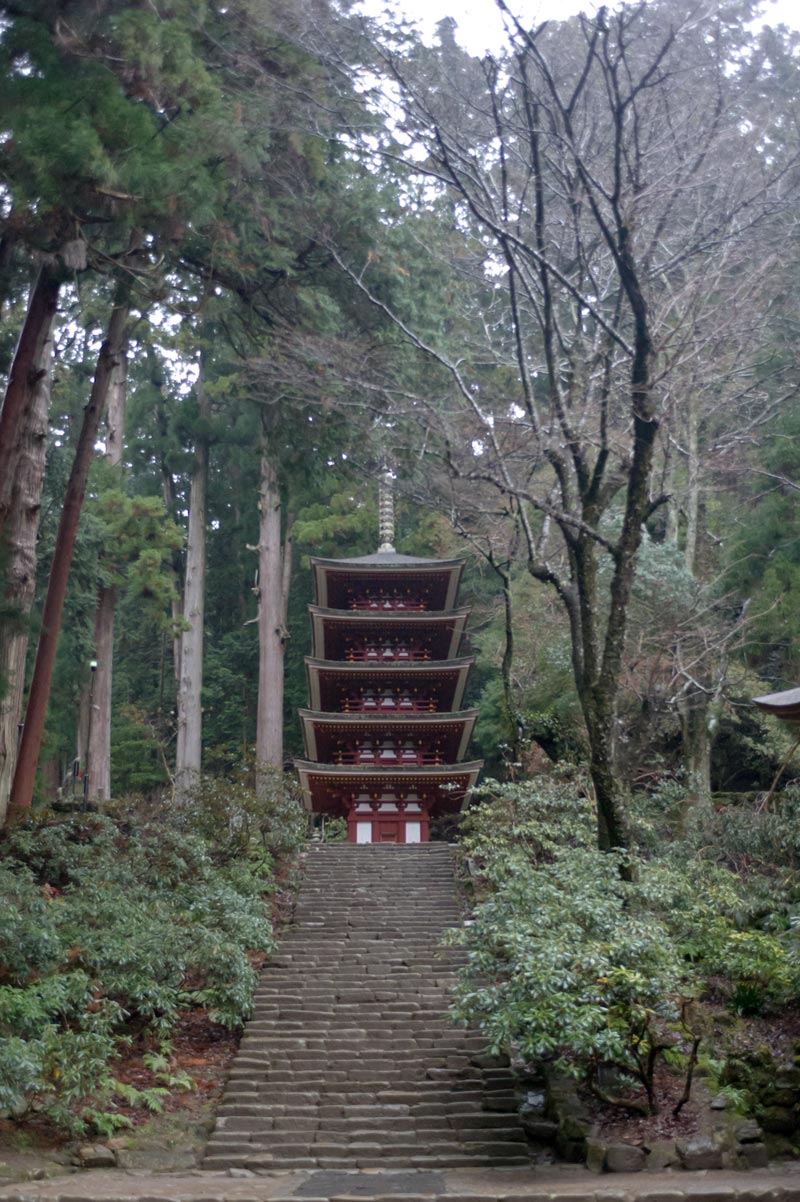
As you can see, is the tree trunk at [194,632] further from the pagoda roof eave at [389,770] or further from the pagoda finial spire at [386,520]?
the pagoda finial spire at [386,520]

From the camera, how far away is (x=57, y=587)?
497 inches

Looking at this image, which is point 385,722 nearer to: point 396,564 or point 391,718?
point 391,718

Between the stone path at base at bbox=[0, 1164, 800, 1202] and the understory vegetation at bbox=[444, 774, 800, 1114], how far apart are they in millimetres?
648

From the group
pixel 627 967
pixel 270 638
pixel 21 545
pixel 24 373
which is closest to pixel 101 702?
pixel 270 638

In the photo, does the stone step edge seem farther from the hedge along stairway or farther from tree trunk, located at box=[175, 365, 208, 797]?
tree trunk, located at box=[175, 365, 208, 797]

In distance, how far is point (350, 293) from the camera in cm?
1261

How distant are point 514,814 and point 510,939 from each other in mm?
5998

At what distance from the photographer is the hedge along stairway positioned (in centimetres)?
738

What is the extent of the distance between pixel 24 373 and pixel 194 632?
13777mm

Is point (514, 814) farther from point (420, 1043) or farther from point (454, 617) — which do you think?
point (454, 617)

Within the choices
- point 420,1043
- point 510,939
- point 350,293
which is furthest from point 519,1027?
point 350,293

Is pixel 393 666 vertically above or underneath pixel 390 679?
above

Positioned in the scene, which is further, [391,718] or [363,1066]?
[391,718]

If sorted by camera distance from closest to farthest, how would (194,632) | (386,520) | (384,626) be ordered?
(384,626)
(194,632)
(386,520)
